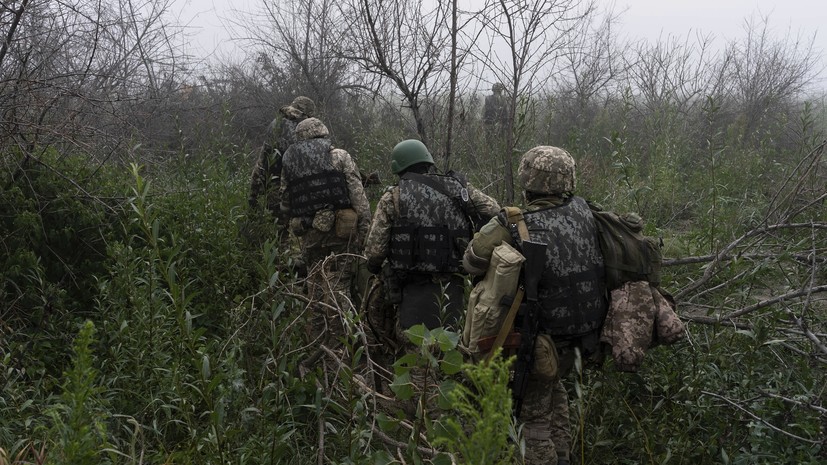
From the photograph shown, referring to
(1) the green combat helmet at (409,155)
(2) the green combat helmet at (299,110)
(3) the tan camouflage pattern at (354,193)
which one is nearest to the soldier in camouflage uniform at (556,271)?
(1) the green combat helmet at (409,155)

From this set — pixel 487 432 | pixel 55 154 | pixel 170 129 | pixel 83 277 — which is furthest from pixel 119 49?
pixel 487 432

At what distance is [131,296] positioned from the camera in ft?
9.99

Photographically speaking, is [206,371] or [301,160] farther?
[301,160]

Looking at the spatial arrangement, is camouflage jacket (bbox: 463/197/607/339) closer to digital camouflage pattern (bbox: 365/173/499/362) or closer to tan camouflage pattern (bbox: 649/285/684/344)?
tan camouflage pattern (bbox: 649/285/684/344)

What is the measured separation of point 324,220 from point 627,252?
9.00 ft

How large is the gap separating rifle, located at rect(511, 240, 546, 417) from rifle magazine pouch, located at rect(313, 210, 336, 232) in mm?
2557

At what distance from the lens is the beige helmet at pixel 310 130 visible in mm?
5379

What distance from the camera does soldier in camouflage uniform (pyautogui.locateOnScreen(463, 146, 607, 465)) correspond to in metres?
3.06

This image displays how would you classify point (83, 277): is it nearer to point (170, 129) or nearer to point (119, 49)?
point (119, 49)

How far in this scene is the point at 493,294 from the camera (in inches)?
117

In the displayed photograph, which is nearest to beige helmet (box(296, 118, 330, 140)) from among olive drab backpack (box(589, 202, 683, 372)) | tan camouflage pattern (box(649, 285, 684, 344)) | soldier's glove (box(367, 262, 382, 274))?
soldier's glove (box(367, 262, 382, 274))

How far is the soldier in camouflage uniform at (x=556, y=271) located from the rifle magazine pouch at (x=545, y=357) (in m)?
0.05

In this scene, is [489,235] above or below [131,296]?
above

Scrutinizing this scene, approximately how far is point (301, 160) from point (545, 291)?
2792 mm
